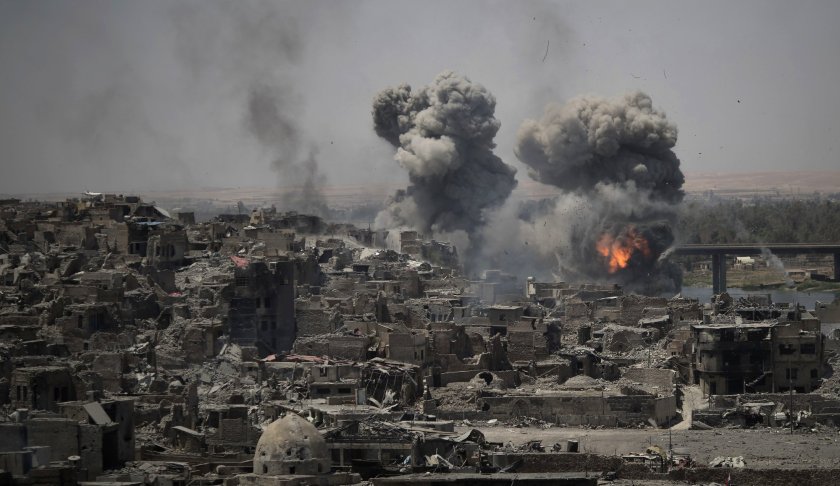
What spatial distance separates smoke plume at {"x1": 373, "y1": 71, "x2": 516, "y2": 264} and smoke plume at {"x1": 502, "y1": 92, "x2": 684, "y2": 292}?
230 cm

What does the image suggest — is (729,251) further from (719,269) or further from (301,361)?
(301,361)

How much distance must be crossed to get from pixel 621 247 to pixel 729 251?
33.7m

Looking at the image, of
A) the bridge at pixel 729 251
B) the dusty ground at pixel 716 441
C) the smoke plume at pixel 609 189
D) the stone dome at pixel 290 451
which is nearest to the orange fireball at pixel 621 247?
the smoke plume at pixel 609 189

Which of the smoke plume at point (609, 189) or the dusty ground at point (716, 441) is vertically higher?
the smoke plume at point (609, 189)

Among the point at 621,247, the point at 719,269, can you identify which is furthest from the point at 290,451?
the point at 719,269

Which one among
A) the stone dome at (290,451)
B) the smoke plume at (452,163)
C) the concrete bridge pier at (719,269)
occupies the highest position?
the smoke plume at (452,163)

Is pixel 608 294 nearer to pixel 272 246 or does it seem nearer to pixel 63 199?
pixel 272 246

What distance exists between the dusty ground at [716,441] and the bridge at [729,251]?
6876 cm

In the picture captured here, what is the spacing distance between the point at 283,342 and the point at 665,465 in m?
20.0

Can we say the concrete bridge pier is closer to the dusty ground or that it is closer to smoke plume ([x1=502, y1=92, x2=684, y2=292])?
smoke plume ([x1=502, y1=92, x2=684, y2=292])

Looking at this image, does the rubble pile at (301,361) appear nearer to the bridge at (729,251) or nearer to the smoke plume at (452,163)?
the smoke plume at (452,163)

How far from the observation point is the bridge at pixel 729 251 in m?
132

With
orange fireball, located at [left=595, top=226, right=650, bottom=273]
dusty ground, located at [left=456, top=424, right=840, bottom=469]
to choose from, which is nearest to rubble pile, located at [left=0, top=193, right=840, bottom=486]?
dusty ground, located at [left=456, top=424, right=840, bottom=469]

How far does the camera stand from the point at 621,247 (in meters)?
105
